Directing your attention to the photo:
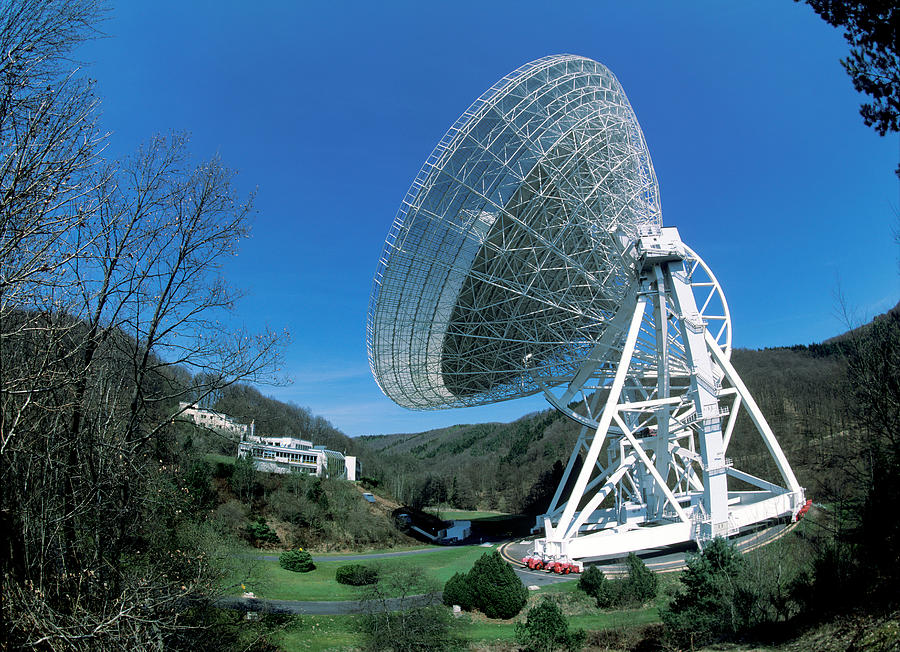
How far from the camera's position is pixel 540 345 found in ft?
90.0

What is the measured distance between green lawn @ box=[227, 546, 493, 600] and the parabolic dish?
33.6 ft

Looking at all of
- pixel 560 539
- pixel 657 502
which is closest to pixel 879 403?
pixel 560 539

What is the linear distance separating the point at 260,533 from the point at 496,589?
2691 cm

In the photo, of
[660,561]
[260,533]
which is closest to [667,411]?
[660,561]

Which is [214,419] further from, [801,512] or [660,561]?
[801,512]

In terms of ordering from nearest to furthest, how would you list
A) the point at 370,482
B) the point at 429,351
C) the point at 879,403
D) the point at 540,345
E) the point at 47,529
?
1. the point at 47,529
2. the point at 879,403
3. the point at 429,351
4. the point at 540,345
5. the point at 370,482

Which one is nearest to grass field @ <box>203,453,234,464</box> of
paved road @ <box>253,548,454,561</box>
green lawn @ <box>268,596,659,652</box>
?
paved road @ <box>253,548,454,561</box>

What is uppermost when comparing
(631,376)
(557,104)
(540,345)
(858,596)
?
(557,104)

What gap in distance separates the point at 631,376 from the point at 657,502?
7.44m

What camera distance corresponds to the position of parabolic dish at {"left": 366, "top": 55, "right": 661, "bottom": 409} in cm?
2103

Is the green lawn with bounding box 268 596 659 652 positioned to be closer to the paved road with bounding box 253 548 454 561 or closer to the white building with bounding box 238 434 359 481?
the paved road with bounding box 253 548 454 561

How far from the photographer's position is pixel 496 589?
66.3ft

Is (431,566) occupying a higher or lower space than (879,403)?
lower

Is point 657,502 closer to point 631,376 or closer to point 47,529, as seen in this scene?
point 631,376
